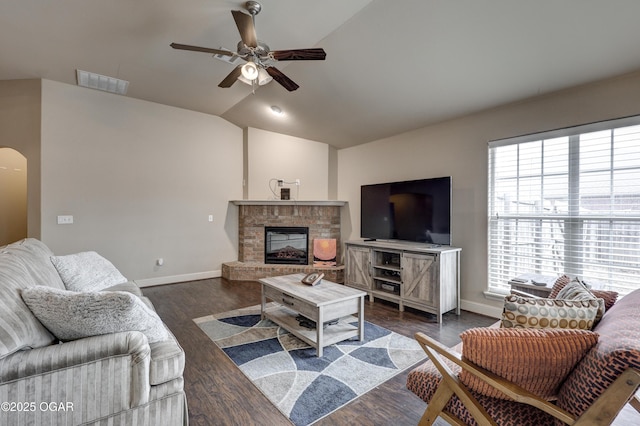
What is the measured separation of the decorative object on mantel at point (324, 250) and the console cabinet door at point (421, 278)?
192cm

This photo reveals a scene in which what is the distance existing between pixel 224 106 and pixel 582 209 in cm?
505

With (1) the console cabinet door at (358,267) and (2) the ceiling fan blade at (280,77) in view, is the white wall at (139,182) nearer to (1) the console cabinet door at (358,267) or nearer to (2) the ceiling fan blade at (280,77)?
(1) the console cabinet door at (358,267)

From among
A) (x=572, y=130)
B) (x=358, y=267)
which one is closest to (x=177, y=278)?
(x=358, y=267)

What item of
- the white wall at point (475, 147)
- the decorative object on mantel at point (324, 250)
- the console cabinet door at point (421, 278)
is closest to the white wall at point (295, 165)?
the decorative object on mantel at point (324, 250)

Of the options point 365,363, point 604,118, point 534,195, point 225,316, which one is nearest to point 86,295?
point 365,363

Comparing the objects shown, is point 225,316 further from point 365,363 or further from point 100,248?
point 100,248

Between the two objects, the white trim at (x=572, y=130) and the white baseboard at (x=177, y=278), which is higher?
the white trim at (x=572, y=130)

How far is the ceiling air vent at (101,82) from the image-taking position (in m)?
3.86

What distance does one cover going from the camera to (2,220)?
17.1 ft

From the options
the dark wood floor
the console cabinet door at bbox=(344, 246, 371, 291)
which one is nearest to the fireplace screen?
the console cabinet door at bbox=(344, 246, 371, 291)

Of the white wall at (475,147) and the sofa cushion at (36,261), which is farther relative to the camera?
the white wall at (475,147)

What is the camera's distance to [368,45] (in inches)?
117

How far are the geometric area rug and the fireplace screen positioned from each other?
2214 millimetres

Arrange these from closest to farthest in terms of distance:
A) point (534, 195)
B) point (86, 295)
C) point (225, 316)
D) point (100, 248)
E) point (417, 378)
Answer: point (86, 295), point (417, 378), point (534, 195), point (225, 316), point (100, 248)
